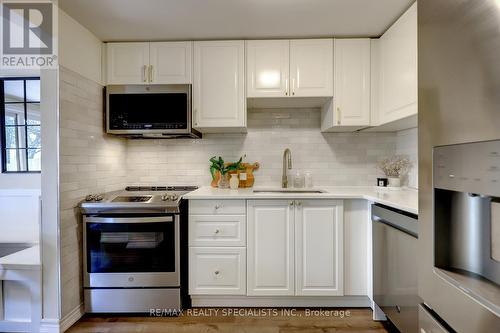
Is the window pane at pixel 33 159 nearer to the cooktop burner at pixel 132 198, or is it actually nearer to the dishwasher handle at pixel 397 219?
the cooktop burner at pixel 132 198

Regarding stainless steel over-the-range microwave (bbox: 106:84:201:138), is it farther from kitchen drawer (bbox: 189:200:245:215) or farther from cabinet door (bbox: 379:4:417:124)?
cabinet door (bbox: 379:4:417:124)

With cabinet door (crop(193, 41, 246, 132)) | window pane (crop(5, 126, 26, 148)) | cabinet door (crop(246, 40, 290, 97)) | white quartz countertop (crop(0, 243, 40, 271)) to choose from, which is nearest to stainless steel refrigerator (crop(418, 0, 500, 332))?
cabinet door (crop(246, 40, 290, 97))

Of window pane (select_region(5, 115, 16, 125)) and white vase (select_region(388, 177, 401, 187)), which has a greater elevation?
window pane (select_region(5, 115, 16, 125))

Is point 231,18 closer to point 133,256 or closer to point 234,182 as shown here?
point 234,182

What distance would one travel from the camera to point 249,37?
7.54ft

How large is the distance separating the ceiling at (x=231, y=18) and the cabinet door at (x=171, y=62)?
70 mm

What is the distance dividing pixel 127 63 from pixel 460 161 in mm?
2457

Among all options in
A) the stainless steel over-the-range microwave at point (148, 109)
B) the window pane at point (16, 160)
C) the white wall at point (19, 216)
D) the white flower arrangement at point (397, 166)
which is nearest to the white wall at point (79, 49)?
the stainless steel over-the-range microwave at point (148, 109)

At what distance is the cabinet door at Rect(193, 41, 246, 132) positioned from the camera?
232 centimetres

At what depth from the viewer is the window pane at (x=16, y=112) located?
7.57ft

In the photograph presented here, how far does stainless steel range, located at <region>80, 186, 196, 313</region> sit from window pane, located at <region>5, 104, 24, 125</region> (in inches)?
39.9

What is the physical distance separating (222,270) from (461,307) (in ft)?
5.50

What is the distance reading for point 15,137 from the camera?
7.64 feet

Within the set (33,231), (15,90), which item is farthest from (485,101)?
(15,90)
